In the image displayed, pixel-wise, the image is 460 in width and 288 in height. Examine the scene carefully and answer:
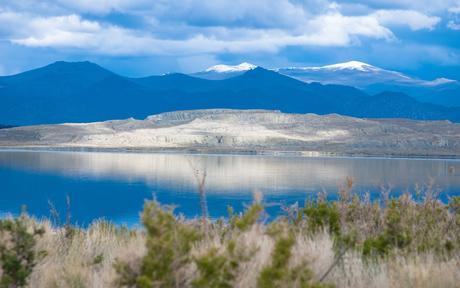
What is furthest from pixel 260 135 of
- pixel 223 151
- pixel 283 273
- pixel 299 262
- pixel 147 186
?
pixel 283 273

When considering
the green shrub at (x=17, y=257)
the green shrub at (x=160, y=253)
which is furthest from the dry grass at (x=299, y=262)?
the green shrub at (x=17, y=257)

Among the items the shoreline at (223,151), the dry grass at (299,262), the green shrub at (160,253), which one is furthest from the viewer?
the shoreline at (223,151)

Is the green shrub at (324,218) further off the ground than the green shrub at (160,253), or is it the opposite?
the green shrub at (160,253)

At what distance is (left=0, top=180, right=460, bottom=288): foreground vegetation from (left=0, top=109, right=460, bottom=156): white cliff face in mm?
98050

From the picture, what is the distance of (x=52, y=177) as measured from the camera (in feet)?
172

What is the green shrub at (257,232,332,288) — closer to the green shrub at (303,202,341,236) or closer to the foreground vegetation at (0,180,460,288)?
the foreground vegetation at (0,180,460,288)

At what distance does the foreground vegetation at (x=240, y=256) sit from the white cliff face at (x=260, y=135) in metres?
98.0

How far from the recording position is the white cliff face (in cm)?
11094

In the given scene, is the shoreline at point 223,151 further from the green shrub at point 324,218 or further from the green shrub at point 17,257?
the green shrub at point 17,257

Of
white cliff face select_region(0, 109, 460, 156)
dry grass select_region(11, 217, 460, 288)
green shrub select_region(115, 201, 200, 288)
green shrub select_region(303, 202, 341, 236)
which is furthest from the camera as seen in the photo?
white cliff face select_region(0, 109, 460, 156)

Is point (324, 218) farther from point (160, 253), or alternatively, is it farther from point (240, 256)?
point (160, 253)

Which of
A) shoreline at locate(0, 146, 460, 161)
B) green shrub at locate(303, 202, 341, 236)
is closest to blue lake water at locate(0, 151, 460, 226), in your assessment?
green shrub at locate(303, 202, 341, 236)

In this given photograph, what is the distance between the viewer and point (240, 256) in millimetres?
5164

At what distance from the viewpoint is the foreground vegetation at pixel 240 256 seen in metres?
5.05
